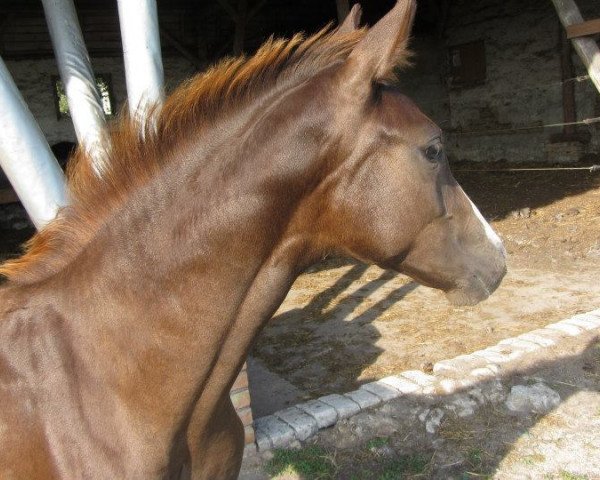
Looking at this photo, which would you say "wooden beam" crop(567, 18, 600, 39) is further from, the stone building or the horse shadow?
the stone building

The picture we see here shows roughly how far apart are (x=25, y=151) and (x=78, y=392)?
0.82 metres

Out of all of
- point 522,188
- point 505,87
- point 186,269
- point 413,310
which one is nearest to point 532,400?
point 413,310

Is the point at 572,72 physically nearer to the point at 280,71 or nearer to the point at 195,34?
the point at 195,34

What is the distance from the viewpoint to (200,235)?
56.3 inches

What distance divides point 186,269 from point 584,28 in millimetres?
4651

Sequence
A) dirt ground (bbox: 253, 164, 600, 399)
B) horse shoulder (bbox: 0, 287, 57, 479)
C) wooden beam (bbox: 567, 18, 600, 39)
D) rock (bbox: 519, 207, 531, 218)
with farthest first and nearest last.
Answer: rock (bbox: 519, 207, 531, 218) < wooden beam (bbox: 567, 18, 600, 39) < dirt ground (bbox: 253, 164, 600, 399) < horse shoulder (bbox: 0, 287, 57, 479)

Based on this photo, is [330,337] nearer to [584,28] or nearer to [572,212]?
[584,28]

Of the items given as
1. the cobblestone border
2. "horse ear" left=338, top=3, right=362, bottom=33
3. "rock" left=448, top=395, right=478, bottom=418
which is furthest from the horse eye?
"rock" left=448, top=395, right=478, bottom=418

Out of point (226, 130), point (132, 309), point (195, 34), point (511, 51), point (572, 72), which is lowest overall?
point (132, 309)

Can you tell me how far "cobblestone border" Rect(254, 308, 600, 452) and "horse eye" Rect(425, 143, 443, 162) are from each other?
2.17 m

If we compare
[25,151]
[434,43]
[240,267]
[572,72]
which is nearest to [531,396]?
[240,267]

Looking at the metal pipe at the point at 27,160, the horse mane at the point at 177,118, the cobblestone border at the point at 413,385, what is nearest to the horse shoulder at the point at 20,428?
the horse mane at the point at 177,118

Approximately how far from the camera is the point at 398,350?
4.49m

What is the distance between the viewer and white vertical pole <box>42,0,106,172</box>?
2.07m
